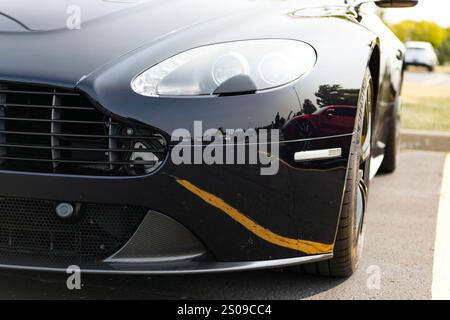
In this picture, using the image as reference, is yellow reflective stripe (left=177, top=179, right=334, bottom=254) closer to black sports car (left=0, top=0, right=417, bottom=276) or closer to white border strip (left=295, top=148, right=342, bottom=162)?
black sports car (left=0, top=0, right=417, bottom=276)

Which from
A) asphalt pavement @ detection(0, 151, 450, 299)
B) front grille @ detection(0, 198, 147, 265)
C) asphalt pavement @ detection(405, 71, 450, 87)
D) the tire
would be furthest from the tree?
front grille @ detection(0, 198, 147, 265)

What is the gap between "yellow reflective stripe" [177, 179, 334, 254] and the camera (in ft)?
7.63

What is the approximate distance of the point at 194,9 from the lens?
2.74 meters

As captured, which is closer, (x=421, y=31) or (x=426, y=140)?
(x=426, y=140)

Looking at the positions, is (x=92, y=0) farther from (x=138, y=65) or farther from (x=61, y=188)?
(x=61, y=188)

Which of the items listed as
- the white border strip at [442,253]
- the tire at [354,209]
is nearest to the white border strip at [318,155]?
the tire at [354,209]

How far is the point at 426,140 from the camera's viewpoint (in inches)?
277

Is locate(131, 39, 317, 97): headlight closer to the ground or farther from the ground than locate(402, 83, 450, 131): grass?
farther from the ground

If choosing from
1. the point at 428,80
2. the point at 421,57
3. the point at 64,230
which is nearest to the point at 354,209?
the point at 64,230

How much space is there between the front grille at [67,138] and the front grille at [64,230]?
0.14 m

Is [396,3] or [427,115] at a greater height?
[396,3]

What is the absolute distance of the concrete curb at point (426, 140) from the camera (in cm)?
695

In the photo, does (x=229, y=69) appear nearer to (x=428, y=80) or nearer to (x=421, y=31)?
(x=428, y=80)

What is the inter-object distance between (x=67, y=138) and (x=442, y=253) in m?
1.98
